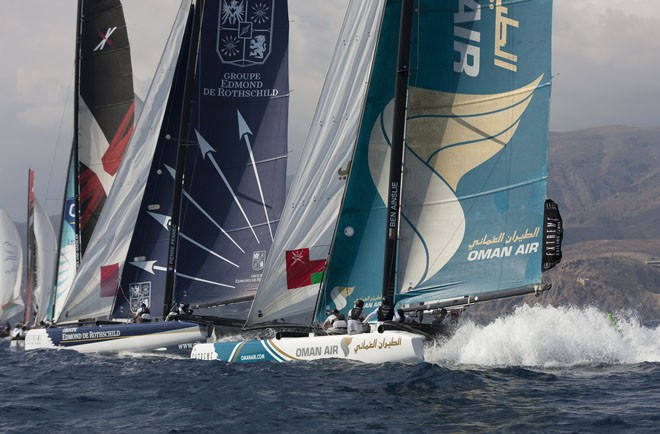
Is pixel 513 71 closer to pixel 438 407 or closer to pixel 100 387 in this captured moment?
pixel 438 407

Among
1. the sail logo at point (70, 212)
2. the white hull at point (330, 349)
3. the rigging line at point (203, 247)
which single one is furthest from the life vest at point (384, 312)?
the sail logo at point (70, 212)

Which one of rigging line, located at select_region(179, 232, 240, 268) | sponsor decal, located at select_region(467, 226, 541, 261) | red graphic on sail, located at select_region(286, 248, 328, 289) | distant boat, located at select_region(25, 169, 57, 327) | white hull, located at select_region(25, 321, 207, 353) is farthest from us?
distant boat, located at select_region(25, 169, 57, 327)

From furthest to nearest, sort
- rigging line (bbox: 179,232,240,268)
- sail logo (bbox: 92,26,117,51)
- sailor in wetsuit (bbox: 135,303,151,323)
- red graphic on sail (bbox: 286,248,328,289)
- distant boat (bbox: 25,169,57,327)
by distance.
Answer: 1. distant boat (bbox: 25,169,57,327)
2. sail logo (bbox: 92,26,117,51)
3. rigging line (bbox: 179,232,240,268)
4. sailor in wetsuit (bbox: 135,303,151,323)
5. red graphic on sail (bbox: 286,248,328,289)

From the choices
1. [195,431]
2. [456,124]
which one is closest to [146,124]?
[456,124]

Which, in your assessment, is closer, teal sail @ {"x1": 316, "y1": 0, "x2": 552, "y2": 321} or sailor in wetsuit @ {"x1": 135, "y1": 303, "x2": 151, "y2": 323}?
teal sail @ {"x1": 316, "y1": 0, "x2": 552, "y2": 321}

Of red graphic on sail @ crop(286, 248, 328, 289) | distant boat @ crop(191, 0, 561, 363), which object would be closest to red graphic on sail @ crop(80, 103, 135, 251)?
red graphic on sail @ crop(286, 248, 328, 289)

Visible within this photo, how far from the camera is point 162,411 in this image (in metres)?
16.4

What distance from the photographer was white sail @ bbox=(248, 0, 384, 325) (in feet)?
74.1

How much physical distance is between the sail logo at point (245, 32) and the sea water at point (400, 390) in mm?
9981

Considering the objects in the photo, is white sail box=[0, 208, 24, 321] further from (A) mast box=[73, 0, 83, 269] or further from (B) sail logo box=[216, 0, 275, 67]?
(B) sail logo box=[216, 0, 275, 67]

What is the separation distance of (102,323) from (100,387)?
29.0 feet

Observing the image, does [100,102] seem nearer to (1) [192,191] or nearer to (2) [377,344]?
(1) [192,191]

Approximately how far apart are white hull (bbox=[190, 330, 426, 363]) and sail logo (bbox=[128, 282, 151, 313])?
6.79 metres

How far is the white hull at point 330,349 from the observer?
768 inches
